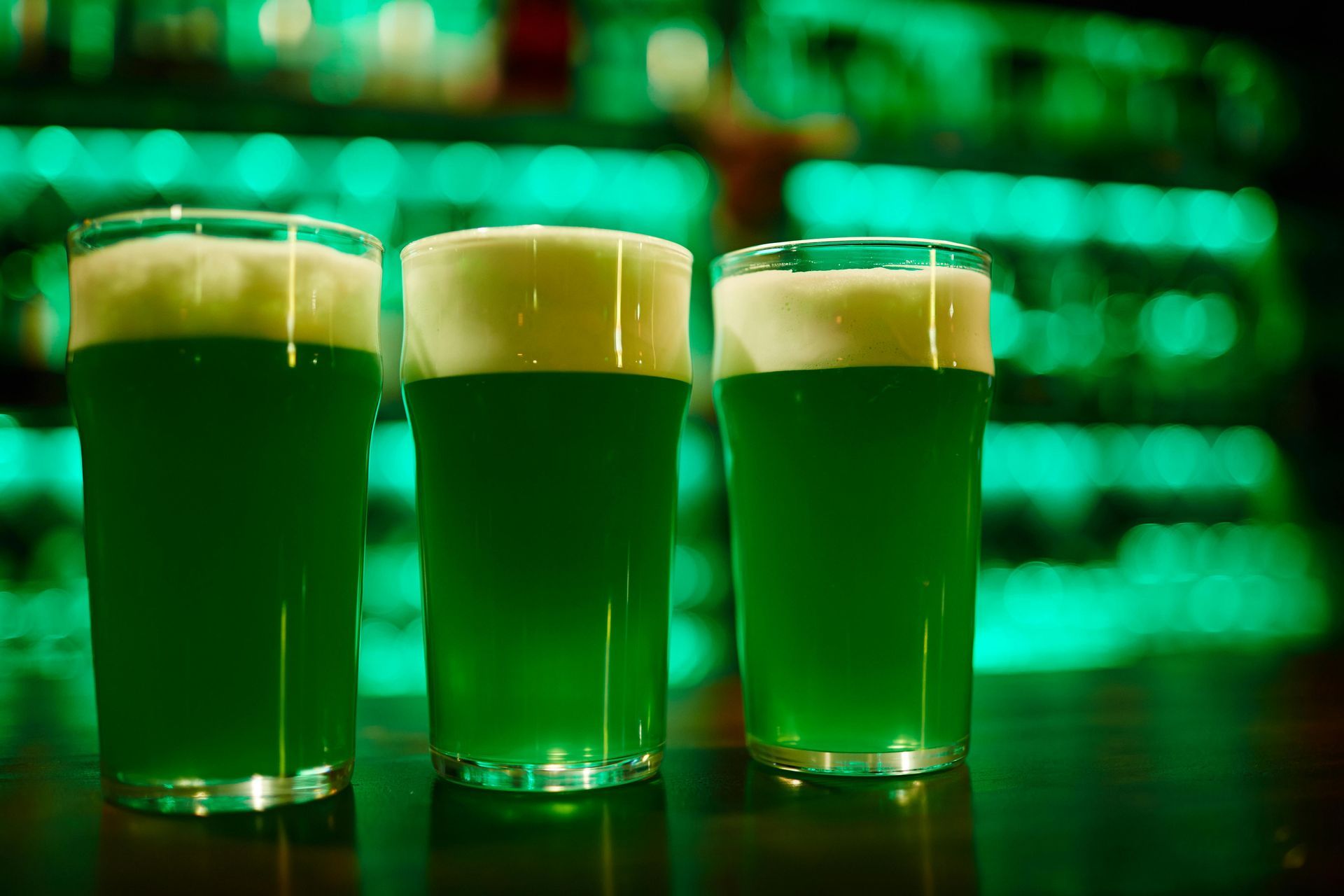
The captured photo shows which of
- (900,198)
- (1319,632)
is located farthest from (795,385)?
(1319,632)

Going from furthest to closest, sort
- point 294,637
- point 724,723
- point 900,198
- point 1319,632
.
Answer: point 1319,632 < point 900,198 < point 724,723 < point 294,637

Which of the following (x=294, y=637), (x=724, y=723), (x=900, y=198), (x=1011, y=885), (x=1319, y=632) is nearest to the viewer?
(x=1011, y=885)

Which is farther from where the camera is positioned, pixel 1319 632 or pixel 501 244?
pixel 1319 632

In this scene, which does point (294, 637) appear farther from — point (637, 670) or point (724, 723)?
point (724, 723)

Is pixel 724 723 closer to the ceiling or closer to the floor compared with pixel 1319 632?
closer to the ceiling

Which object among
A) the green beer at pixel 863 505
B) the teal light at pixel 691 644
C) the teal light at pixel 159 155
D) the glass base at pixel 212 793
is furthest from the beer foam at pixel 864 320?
the teal light at pixel 159 155

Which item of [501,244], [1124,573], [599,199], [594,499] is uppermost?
[599,199]

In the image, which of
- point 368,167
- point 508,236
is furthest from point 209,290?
point 368,167

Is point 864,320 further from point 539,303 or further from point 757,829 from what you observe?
point 757,829
